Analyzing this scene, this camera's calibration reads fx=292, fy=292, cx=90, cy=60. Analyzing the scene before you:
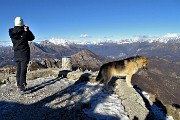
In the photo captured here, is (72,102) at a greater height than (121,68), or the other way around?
(121,68)

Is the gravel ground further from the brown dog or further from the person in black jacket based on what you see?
the person in black jacket

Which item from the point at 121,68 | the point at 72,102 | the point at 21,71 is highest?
the point at 21,71

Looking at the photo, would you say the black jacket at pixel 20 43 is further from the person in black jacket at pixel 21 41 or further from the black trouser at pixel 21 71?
the black trouser at pixel 21 71

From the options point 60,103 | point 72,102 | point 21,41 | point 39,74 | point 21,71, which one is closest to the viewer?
point 60,103

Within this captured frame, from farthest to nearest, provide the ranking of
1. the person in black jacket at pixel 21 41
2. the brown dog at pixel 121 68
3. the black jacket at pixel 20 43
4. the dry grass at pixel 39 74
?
the dry grass at pixel 39 74 → the brown dog at pixel 121 68 → the black jacket at pixel 20 43 → the person in black jacket at pixel 21 41

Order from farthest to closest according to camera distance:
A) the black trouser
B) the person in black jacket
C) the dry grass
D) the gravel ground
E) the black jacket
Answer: the dry grass, the black trouser, the black jacket, the person in black jacket, the gravel ground

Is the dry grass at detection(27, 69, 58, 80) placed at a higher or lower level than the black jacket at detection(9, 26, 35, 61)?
lower

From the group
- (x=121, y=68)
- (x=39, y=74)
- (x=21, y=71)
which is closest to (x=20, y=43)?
(x=21, y=71)

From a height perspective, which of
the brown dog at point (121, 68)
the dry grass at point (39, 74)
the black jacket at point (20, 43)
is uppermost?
the black jacket at point (20, 43)

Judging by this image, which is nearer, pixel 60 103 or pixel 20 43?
pixel 60 103

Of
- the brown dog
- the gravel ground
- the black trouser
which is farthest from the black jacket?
the brown dog

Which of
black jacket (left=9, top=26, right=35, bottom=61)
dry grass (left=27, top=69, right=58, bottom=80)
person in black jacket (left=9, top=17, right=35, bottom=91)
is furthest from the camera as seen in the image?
dry grass (left=27, top=69, right=58, bottom=80)

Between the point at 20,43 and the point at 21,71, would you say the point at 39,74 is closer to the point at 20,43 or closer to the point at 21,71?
the point at 21,71

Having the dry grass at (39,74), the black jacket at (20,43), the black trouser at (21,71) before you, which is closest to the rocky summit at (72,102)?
the black trouser at (21,71)
